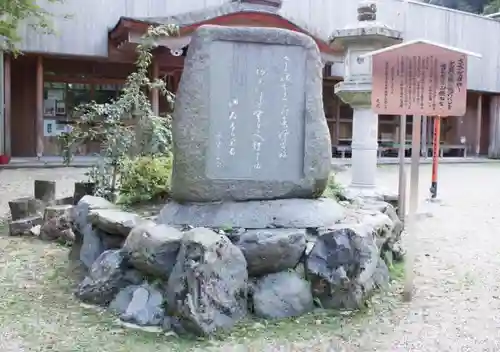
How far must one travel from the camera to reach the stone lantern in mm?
7133

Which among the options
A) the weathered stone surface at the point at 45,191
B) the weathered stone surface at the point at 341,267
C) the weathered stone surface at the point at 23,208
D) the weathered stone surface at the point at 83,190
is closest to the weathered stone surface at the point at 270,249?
the weathered stone surface at the point at 341,267

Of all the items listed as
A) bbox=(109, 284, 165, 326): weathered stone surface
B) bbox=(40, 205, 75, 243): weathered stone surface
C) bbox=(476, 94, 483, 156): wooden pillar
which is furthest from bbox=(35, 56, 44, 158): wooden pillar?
bbox=(476, 94, 483, 156): wooden pillar

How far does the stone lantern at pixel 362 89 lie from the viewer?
713 centimetres

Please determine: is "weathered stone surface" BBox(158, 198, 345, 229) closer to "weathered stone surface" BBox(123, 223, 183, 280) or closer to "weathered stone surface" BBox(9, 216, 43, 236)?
"weathered stone surface" BBox(123, 223, 183, 280)

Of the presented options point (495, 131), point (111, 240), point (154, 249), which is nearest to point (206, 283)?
point (154, 249)

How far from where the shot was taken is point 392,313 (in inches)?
151

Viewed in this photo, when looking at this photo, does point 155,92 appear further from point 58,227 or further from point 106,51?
point 58,227

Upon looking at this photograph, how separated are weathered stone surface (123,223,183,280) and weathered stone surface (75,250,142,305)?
129 mm

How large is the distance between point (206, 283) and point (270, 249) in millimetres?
517

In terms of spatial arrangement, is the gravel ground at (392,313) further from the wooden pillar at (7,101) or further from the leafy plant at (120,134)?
the wooden pillar at (7,101)

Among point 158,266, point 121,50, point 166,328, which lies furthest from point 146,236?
point 121,50

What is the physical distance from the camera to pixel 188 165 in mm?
4066

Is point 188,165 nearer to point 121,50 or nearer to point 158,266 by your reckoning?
point 158,266

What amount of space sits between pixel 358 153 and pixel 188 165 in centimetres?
373
